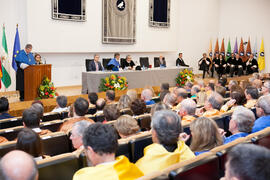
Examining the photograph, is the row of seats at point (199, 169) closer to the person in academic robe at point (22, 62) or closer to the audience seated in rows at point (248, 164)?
the audience seated in rows at point (248, 164)

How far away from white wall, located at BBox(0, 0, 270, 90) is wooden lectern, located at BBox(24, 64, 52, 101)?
2.37 metres

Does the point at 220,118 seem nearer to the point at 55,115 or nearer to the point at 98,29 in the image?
the point at 55,115

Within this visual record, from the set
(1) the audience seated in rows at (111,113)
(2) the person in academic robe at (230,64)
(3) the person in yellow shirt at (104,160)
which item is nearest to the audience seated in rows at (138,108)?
(1) the audience seated in rows at (111,113)

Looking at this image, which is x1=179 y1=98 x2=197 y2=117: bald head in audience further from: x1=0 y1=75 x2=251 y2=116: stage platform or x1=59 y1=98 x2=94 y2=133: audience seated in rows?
x1=0 y1=75 x2=251 y2=116: stage platform

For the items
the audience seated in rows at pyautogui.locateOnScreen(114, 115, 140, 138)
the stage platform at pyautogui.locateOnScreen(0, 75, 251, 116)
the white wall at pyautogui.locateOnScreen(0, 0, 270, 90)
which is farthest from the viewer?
the white wall at pyautogui.locateOnScreen(0, 0, 270, 90)

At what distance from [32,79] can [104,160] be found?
18.9 feet

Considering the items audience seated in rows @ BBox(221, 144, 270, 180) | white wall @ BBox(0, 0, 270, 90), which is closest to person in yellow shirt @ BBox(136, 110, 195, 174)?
audience seated in rows @ BBox(221, 144, 270, 180)

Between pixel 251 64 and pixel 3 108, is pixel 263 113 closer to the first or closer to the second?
pixel 3 108

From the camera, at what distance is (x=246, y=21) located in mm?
15008

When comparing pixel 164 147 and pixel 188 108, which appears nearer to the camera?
pixel 164 147

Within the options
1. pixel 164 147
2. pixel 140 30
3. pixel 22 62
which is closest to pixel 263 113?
pixel 164 147

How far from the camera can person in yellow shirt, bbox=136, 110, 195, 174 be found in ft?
6.53

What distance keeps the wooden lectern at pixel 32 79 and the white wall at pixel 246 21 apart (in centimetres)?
1112

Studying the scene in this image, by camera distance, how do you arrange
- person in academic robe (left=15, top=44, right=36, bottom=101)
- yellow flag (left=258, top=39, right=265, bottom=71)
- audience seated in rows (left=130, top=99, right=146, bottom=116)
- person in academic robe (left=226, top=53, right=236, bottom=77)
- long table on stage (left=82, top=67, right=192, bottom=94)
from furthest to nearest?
yellow flag (left=258, top=39, right=265, bottom=71) → person in academic robe (left=226, top=53, right=236, bottom=77) → long table on stage (left=82, top=67, right=192, bottom=94) → person in academic robe (left=15, top=44, right=36, bottom=101) → audience seated in rows (left=130, top=99, right=146, bottom=116)
